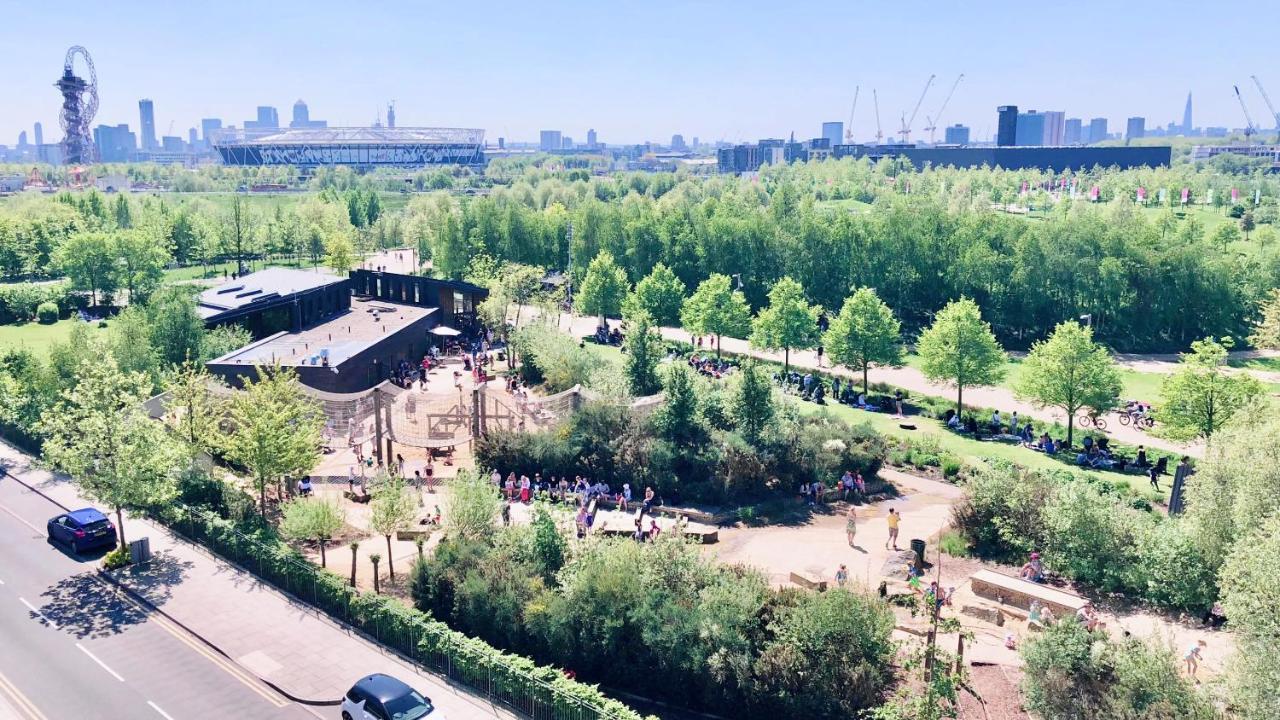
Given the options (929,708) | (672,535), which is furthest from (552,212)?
(929,708)

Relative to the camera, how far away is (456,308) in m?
64.7

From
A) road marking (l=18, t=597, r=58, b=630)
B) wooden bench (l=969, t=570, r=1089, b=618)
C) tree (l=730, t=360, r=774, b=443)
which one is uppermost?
tree (l=730, t=360, r=774, b=443)

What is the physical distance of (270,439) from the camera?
28625mm

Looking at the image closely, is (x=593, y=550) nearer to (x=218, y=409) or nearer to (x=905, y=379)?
(x=218, y=409)

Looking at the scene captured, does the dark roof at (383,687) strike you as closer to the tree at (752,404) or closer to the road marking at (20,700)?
the road marking at (20,700)

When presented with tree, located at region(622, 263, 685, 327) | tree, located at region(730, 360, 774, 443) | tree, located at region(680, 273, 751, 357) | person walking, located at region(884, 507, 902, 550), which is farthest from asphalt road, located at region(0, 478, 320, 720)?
tree, located at region(622, 263, 685, 327)

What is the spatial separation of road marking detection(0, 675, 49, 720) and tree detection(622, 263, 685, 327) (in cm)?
4595

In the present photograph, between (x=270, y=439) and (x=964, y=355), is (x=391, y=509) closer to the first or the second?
(x=270, y=439)

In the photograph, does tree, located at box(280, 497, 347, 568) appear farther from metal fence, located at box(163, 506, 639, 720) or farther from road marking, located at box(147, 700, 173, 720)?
road marking, located at box(147, 700, 173, 720)

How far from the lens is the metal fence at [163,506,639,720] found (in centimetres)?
2020

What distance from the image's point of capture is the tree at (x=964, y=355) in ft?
152

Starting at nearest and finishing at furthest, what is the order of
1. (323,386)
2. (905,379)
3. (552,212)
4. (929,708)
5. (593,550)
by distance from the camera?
(929,708), (593,550), (323,386), (905,379), (552,212)

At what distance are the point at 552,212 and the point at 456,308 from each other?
3359cm

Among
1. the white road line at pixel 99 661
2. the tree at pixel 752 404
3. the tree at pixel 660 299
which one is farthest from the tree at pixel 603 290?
the white road line at pixel 99 661
